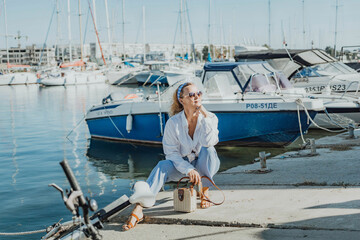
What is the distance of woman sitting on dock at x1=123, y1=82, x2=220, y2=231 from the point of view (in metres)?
4.87

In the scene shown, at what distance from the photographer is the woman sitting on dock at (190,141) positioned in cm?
487

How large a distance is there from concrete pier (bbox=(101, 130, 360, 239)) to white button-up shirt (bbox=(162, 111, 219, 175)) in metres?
0.59

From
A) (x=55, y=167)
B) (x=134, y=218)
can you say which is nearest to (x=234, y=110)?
(x=55, y=167)

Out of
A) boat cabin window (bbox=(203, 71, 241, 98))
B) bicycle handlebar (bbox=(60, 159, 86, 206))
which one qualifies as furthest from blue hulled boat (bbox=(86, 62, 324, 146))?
bicycle handlebar (bbox=(60, 159, 86, 206))

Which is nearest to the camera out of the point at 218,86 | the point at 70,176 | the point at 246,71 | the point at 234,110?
the point at 70,176

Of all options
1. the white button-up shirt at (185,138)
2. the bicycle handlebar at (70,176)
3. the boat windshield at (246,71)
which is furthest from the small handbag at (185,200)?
the boat windshield at (246,71)

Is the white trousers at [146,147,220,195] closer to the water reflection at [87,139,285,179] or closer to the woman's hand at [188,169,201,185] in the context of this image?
the woman's hand at [188,169,201,185]

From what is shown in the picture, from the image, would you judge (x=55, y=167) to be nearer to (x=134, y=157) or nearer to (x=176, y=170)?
(x=134, y=157)

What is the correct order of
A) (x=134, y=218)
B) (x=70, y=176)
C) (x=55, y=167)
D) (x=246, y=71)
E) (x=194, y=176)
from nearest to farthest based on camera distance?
(x=70, y=176)
(x=134, y=218)
(x=194, y=176)
(x=55, y=167)
(x=246, y=71)

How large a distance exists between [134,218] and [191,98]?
138cm

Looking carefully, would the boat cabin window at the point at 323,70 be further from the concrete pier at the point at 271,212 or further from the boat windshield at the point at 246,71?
the concrete pier at the point at 271,212

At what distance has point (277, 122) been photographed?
11781mm

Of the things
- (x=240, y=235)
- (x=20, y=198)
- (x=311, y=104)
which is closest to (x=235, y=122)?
(x=311, y=104)

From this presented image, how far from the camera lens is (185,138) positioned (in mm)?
5012
